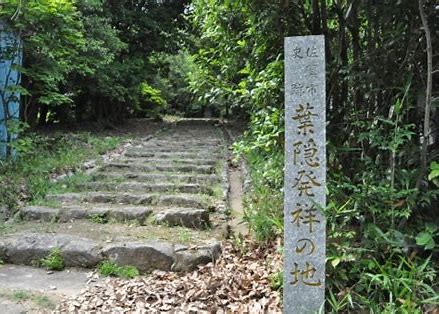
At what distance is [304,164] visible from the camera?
10.2ft

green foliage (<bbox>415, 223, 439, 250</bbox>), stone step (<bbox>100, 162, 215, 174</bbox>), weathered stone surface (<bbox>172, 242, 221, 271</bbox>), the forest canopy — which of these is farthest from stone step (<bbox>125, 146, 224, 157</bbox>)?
green foliage (<bbox>415, 223, 439, 250</bbox>)

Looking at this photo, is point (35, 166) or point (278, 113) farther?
point (35, 166)

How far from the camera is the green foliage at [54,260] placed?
4.36 meters

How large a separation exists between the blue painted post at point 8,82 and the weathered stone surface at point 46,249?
9.37 ft

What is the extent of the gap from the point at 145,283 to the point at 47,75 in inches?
204

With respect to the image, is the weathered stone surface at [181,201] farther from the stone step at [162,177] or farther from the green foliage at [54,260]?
the green foliage at [54,260]

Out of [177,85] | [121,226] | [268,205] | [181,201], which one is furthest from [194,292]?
[177,85]

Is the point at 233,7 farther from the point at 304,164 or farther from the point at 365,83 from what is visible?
the point at 304,164

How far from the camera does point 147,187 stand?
6.61 m

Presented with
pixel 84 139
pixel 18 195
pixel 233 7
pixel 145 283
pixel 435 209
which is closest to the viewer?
pixel 435 209

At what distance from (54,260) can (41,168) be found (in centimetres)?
321

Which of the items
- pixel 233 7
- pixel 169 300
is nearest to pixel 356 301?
pixel 169 300

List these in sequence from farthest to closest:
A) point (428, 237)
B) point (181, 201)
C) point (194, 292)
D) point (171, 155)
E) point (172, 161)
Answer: point (171, 155), point (172, 161), point (181, 201), point (194, 292), point (428, 237)

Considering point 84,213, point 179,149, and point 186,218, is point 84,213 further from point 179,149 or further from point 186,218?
point 179,149
